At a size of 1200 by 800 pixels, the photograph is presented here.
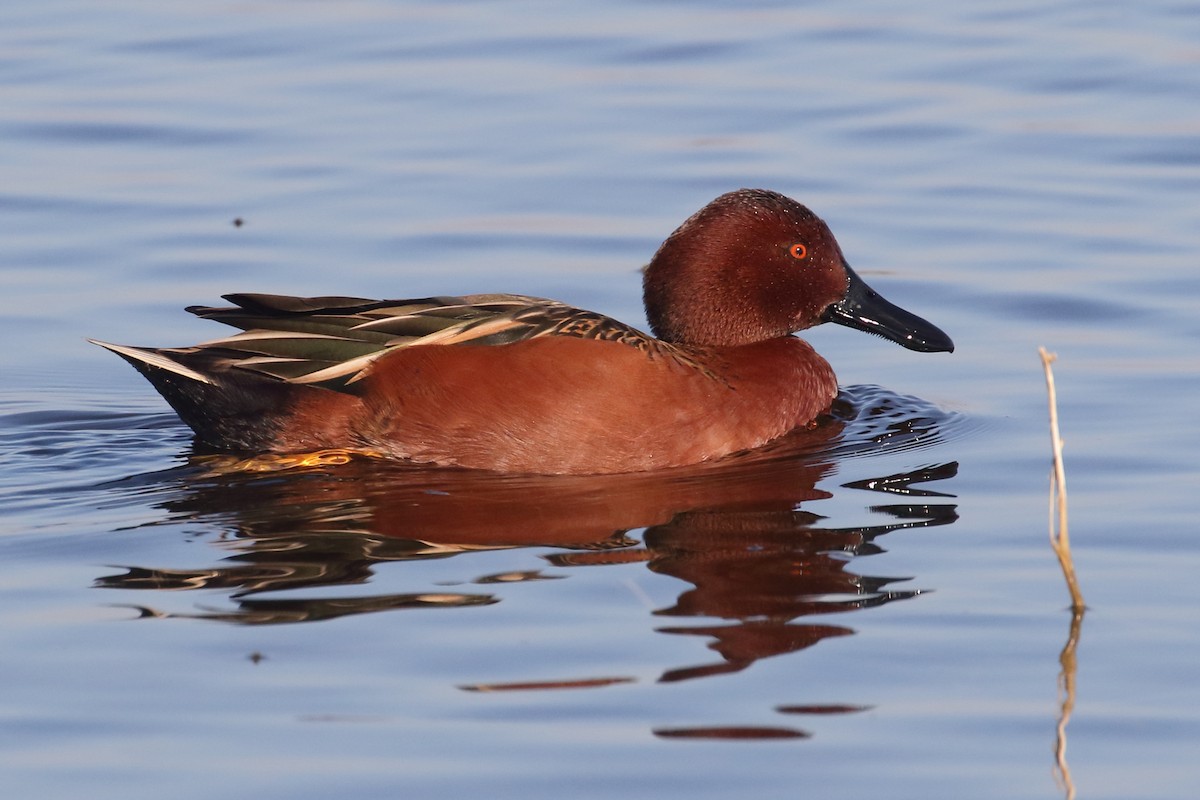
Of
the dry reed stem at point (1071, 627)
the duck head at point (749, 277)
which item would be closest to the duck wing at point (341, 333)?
the duck head at point (749, 277)

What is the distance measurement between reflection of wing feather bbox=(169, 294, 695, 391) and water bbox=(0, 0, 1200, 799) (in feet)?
1.40

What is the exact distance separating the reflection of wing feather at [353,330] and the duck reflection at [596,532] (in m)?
0.39

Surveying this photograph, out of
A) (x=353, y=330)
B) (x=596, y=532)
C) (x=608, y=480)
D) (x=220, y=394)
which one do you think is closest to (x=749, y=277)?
(x=608, y=480)

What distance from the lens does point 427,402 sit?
7328 mm

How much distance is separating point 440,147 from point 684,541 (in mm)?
5707

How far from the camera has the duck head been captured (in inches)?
313

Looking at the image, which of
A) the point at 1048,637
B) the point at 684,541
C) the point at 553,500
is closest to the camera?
the point at 1048,637

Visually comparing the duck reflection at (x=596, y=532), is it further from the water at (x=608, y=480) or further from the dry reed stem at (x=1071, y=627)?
the dry reed stem at (x=1071, y=627)

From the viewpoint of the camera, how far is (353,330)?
738 cm

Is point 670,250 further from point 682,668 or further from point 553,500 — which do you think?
point 682,668

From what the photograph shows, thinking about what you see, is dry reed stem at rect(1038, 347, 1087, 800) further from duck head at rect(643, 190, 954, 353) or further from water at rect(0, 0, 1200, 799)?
duck head at rect(643, 190, 954, 353)

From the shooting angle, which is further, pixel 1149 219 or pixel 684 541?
pixel 1149 219

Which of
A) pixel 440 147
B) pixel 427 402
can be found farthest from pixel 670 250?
pixel 440 147

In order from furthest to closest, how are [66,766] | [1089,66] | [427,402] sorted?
1. [1089,66]
2. [427,402]
3. [66,766]
